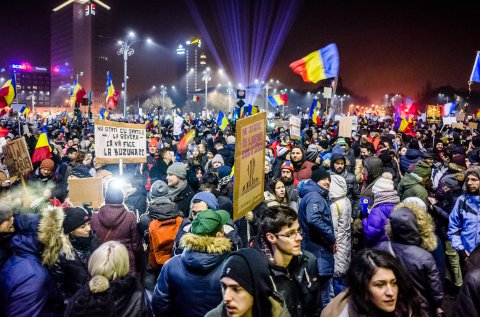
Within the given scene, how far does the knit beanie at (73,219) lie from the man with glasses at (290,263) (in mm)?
1873

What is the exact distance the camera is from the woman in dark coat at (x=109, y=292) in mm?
2742

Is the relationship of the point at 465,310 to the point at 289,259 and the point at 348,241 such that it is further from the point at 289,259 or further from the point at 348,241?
the point at 348,241

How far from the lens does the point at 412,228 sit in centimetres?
360

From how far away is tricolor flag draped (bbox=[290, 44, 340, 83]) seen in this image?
535 inches

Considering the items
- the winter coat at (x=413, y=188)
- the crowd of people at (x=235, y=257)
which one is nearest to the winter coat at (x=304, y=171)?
the crowd of people at (x=235, y=257)

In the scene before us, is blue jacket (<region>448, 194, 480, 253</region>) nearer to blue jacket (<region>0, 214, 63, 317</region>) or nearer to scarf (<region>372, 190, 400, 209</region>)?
scarf (<region>372, 190, 400, 209</region>)

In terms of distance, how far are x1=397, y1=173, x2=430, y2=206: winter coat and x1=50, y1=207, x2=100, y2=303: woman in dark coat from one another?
4858 millimetres

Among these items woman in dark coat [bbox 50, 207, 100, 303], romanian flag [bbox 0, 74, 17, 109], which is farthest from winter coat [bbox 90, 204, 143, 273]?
romanian flag [bbox 0, 74, 17, 109]

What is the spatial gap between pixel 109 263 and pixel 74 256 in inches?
36.6

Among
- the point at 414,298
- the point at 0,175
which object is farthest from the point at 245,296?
the point at 0,175

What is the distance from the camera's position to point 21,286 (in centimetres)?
314

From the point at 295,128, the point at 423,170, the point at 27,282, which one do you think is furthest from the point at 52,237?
the point at 295,128

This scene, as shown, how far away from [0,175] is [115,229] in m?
2.41

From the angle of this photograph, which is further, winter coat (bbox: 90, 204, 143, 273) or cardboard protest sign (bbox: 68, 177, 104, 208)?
cardboard protest sign (bbox: 68, 177, 104, 208)
